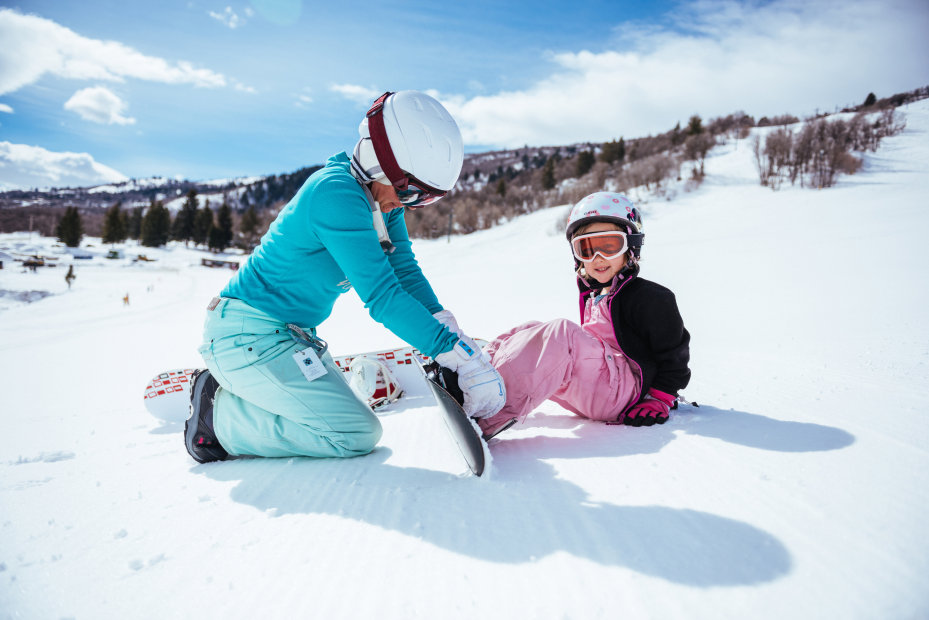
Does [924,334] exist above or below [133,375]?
above

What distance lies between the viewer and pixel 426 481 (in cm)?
197

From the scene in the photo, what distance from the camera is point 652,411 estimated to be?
2420 mm

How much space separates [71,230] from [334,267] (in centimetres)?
7149

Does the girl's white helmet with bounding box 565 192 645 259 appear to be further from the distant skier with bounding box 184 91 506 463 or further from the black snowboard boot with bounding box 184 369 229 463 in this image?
the black snowboard boot with bounding box 184 369 229 463

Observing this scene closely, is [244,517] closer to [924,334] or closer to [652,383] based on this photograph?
[652,383]

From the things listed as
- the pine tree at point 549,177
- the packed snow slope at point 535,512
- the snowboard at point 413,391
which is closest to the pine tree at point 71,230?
the pine tree at point 549,177

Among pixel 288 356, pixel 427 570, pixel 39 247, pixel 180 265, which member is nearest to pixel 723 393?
pixel 427 570

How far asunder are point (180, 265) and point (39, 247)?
2036 centimetres

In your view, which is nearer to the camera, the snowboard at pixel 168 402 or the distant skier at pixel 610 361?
the distant skier at pixel 610 361

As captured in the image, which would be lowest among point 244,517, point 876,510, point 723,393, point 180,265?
point 180,265

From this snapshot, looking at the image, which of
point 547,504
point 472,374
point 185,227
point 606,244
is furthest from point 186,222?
point 547,504

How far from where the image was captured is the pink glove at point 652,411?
240 cm

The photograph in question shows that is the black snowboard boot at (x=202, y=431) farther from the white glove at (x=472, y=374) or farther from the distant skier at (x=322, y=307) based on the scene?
the white glove at (x=472, y=374)

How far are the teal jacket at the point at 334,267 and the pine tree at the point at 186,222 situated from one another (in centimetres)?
7456
